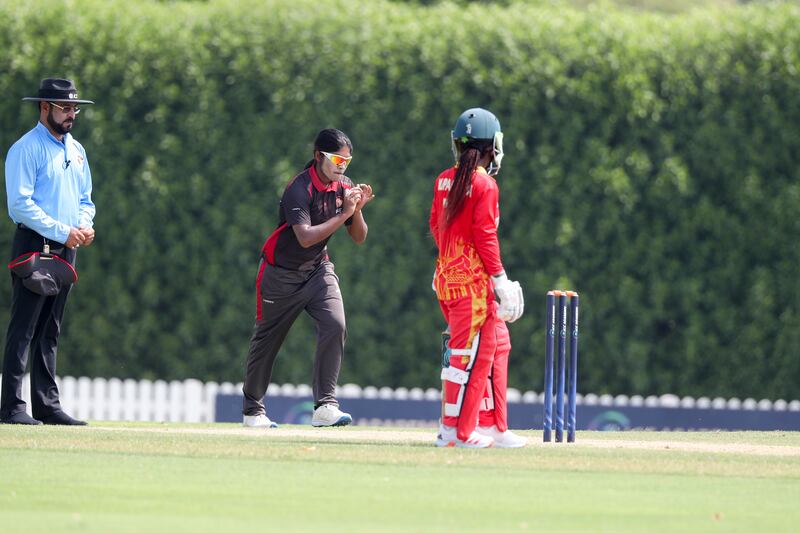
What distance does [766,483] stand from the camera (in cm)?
770

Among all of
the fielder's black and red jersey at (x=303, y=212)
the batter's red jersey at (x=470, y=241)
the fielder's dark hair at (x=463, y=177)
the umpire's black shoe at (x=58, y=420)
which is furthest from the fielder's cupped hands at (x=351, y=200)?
the umpire's black shoe at (x=58, y=420)

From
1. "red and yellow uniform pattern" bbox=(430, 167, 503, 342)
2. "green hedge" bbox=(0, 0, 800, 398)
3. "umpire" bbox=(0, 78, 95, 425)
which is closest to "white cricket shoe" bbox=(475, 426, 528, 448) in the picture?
"red and yellow uniform pattern" bbox=(430, 167, 503, 342)

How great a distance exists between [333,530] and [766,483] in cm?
275

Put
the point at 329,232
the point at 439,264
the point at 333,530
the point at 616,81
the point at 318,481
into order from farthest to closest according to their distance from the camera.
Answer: the point at 616,81
the point at 329,232
the point at 439,264
the point at 318,481
the point at 333,530

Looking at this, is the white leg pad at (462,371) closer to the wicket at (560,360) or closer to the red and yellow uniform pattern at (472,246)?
the red and yellow uniform pattern at (472,246)

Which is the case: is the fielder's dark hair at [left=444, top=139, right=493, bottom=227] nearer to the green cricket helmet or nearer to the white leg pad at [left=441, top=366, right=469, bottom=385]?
the green cricket helmet

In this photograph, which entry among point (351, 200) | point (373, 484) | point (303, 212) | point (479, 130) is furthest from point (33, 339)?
point (373, 484)

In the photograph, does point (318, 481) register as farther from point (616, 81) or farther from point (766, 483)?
point (616, 81)

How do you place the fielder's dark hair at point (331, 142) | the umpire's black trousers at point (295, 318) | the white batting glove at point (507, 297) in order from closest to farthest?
the white batting glove at point (507, 297)
the fielder's dark hair at point (331, 142)
the umpire's black trousers at point (295, 318)

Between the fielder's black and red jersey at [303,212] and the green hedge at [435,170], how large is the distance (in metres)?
5.97

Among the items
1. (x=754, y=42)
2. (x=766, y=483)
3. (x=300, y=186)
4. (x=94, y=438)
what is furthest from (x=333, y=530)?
(x=754, y=42)

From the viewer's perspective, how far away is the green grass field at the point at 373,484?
6242 millimetres

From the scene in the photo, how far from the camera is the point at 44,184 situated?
389 inches

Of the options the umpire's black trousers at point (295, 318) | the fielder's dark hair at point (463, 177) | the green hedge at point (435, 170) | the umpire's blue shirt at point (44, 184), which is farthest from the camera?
the green hedge at point (435, 170)
